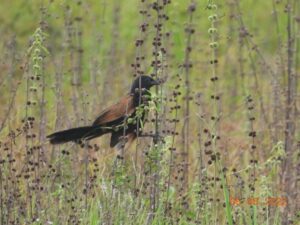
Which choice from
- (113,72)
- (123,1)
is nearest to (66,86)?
(113,72)

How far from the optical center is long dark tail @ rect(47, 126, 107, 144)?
211 inches

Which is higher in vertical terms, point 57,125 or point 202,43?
point 202,43

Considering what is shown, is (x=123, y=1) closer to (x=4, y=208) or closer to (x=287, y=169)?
(x=287, y=169)

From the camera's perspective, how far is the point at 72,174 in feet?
18.7

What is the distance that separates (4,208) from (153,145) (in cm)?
89

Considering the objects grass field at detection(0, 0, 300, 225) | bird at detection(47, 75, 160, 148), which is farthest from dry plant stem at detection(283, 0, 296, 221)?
bird at detection(47, 75, 160, 148)

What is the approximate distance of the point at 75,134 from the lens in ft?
17.9

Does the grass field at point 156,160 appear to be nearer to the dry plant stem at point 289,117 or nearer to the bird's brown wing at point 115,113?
the dry plant stem at point 289,117

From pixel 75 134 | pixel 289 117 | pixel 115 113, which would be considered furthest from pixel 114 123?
pixel 289 117

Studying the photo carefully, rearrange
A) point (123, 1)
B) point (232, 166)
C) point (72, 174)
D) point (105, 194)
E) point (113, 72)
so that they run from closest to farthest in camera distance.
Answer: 1. point (105, 194)
2. point (72, 174)
3. point (232, 166)
4. point (113, 72)
5. point (123, 1)
